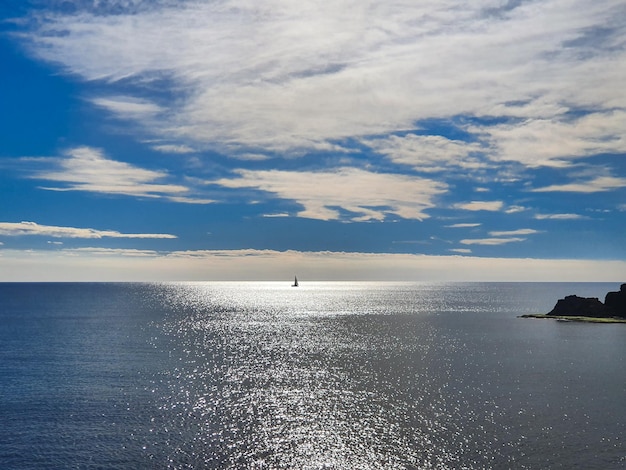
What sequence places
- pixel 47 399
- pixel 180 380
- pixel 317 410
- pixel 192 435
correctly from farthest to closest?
pixel 180 380
pixel 47 399
pixel 317 410
pixel 192 435

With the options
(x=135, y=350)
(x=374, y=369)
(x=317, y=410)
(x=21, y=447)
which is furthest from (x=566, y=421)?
(x=135, y=350)

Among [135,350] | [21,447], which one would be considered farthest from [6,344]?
[21,447]

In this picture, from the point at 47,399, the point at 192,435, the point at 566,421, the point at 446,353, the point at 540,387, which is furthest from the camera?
the point at 446,353

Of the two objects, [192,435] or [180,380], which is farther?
[180,380]

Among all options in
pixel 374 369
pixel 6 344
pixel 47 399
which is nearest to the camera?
pixel 47 399

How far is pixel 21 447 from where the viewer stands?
60.7m

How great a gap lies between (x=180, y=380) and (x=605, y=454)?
6995 cm

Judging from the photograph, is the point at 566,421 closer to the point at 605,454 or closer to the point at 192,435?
the point at 605,454

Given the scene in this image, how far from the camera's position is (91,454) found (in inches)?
2323

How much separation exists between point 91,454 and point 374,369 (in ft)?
209

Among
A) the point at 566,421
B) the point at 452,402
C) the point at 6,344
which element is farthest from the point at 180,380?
the point at 6,344

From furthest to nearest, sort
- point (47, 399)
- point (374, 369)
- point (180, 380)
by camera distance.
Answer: point (374, 369)
point (180, 380)
point (47, 399)

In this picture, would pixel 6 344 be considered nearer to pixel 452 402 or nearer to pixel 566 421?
pixel 452 402

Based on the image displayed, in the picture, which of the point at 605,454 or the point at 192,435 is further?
the point at 192,435
